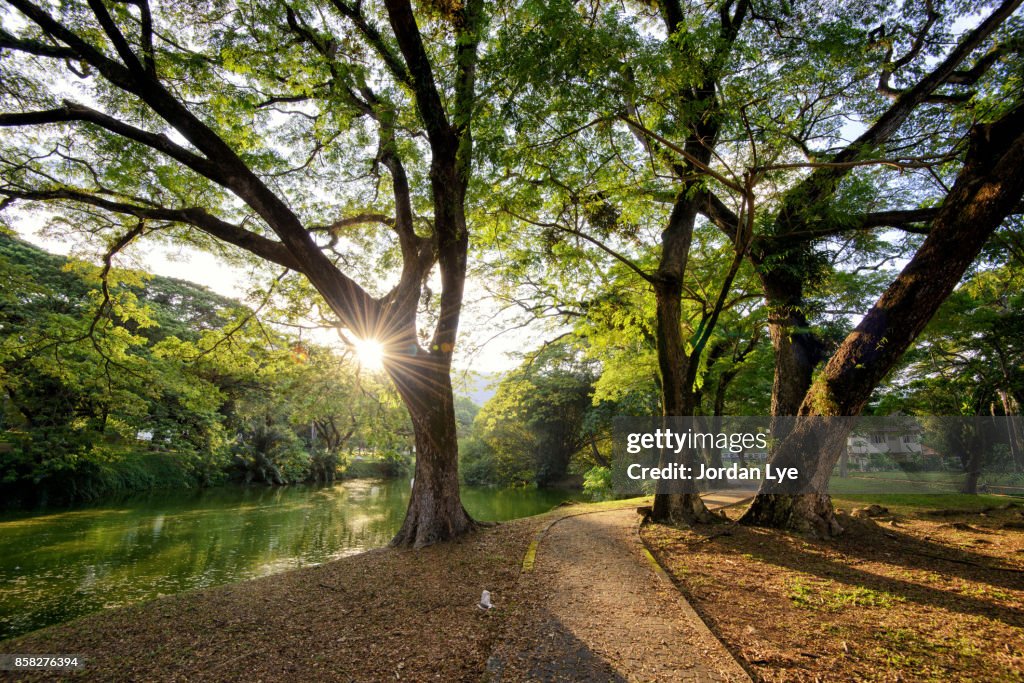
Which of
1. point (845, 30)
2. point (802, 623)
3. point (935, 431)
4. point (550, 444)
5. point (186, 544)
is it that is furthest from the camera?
point (550, 444)

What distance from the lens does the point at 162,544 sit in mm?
8891

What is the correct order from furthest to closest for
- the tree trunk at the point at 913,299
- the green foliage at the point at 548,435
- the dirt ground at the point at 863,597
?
the green foliage at the point at 548,435, the tree trunk at the point at 913,299, the dirt ground at the point at 863,597

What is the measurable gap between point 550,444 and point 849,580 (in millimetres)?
21502

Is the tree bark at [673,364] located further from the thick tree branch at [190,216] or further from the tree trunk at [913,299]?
the thick tree branch at [190,216]

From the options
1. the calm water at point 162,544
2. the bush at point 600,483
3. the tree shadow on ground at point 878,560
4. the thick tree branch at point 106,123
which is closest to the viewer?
the tree shadow on ground at point 878,560

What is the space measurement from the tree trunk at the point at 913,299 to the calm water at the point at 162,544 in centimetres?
Result: 846

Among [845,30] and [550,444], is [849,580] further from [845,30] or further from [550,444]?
[550,444]

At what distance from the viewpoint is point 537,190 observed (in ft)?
18.6

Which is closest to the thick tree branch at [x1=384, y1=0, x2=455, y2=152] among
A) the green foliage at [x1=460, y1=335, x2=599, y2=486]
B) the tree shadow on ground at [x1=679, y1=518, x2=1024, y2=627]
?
the tree shadow on ground at [x1=679, y1=518, x2=1024, y2=627]

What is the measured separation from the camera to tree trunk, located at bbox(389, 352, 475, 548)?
6.40 meters

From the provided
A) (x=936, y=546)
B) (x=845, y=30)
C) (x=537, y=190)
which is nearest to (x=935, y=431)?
(x=936, y=546)

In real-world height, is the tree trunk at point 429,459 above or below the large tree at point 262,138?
below

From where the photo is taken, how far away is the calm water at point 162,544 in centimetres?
593

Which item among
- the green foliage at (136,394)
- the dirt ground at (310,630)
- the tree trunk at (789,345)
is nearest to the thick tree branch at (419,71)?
the green foliage at (136,394)
